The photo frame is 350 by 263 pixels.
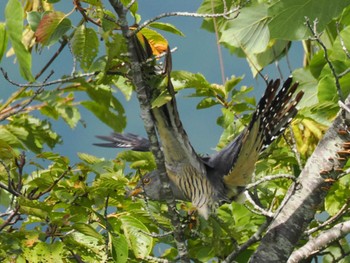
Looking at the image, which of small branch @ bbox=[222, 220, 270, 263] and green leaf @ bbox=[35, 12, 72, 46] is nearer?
green leaf @ bbox=[35, 12, 72, 46]

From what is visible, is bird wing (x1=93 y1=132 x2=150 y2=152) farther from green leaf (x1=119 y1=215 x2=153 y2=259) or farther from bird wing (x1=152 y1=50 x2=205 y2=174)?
green leaf (x1=119 y1=215 x2=153 y2=259)

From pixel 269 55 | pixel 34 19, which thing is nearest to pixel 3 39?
pixel 34 19

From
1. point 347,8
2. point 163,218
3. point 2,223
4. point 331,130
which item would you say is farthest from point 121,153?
point 347,8

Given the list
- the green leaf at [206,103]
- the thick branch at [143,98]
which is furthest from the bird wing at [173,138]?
the green leaf at [206,103]

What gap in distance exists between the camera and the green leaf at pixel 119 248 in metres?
3.69

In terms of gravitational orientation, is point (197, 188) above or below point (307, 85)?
below

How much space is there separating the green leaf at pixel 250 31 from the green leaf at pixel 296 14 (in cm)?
71

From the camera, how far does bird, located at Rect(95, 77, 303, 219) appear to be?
13.7ft

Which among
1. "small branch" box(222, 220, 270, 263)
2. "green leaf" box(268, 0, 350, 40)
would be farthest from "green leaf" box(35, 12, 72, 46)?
"green leaf" box(268, 0, 350, 40)

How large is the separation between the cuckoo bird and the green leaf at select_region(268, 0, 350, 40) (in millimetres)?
398

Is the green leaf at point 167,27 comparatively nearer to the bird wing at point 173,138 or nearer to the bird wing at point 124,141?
the bird wing at point 173,138

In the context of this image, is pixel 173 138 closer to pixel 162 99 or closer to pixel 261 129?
pixel 261 129

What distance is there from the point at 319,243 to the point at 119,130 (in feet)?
9.26

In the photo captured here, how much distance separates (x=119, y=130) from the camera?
21.2 ft
